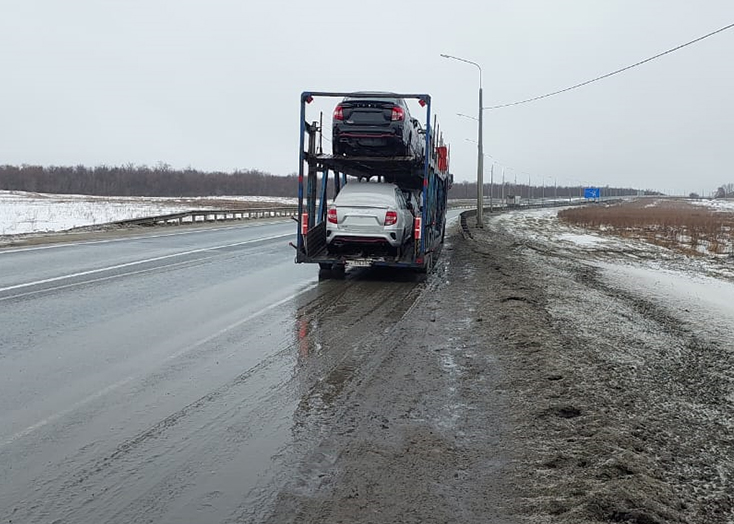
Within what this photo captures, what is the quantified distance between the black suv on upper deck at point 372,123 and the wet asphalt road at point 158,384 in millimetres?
2966

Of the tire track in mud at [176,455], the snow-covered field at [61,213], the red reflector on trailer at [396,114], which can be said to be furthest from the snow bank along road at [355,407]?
the snow-covered field at [61,213]

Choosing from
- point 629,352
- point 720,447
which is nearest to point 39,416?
point 720,447

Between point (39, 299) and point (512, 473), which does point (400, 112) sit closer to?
point (39, 299)

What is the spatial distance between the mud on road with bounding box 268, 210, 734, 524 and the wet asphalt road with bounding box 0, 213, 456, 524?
15.0 inches

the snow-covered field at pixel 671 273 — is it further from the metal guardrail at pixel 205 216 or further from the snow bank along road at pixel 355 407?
the metal guardrail at pixel 205 216

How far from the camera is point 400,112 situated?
13398mm

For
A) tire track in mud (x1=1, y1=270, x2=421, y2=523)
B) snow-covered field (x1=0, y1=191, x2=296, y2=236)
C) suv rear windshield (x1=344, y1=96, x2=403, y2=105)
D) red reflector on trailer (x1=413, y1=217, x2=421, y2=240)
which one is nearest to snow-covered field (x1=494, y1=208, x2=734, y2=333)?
red reflector on trailer (x1=413, y1=217, x2=421, y2=240)

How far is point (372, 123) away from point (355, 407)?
8.81 m

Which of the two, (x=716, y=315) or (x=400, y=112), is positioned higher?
(x=400, y=112)

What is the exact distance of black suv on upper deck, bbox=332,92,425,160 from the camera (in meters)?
13.4

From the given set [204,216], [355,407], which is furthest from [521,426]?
[204,216]

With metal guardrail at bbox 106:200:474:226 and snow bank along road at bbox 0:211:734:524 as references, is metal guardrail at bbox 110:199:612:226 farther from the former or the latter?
snow bank along road at bbox 0:211:734:524

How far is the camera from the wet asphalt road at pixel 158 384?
12.8ft

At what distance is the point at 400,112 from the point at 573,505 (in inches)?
417
